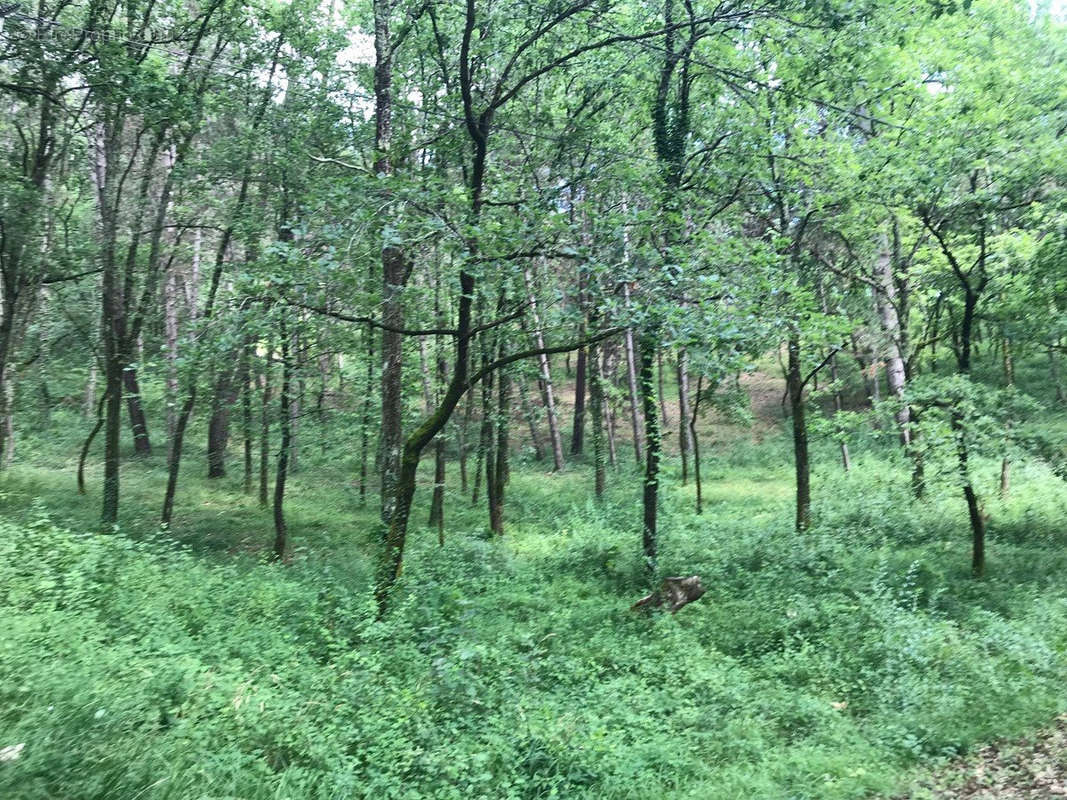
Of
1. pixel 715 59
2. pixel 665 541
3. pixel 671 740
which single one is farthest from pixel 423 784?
pixel 715 59

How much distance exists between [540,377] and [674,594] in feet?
25.2

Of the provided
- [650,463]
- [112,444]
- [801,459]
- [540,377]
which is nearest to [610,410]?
[540,377]

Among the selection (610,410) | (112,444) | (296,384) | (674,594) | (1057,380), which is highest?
(296,384)

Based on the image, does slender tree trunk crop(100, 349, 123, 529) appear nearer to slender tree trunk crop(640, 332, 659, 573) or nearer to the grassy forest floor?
the grassy forest floor

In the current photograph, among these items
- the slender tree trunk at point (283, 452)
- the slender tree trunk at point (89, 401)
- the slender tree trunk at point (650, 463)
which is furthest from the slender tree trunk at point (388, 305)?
the slender tree trunk at point (89, 401)

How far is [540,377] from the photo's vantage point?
16.5 m

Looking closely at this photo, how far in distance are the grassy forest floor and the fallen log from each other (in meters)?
0.21

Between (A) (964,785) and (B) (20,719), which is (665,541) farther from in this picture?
(B) (20,719)

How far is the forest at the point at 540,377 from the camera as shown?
17.5ft

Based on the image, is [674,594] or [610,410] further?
[610,410]

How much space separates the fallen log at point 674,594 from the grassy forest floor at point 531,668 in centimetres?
21

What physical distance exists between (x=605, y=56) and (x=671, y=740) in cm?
1035

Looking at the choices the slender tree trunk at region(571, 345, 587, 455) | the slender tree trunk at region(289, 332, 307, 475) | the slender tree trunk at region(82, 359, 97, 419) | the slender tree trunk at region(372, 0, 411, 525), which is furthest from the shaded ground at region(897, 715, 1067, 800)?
the slender tree trunk at region(82, 359, 97, 419)

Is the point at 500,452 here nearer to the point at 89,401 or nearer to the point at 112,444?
the point at 112,444
